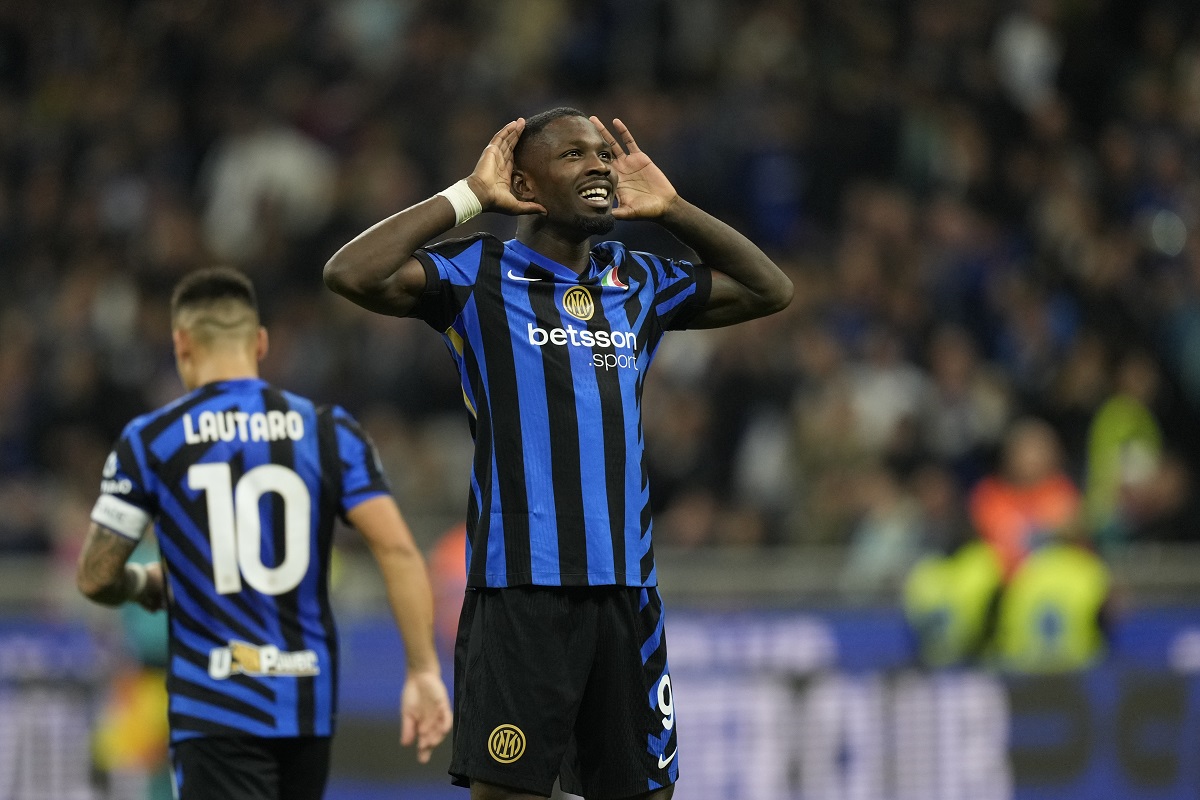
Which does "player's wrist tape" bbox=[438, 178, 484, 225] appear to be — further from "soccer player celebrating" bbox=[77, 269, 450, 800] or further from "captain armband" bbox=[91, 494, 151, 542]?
"captain armband" bbox=[91, 494, 151, 542]

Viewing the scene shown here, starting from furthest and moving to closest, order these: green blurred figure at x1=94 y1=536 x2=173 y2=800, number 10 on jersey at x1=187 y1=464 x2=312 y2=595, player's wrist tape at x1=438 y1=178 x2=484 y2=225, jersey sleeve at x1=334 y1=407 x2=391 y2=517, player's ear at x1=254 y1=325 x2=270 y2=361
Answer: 1. green blurred figure at x1=94 y1=536 x2=173 y2=800
2. player's ear at x1=254 y1=325 x2=270 y2=361
3. jersey sleeve at x1=334 y1=407 x2=391 y2=517
4. number 10 on jersey at x1=187 y1=464 x2=312 y2=595
5. player's wrist tape at x1=438 y1=178 x2=484 y2=225

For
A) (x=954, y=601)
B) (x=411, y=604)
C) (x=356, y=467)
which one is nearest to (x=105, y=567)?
(x=356, y=467)

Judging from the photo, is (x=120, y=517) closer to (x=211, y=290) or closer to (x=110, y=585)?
(x=110, y=585)

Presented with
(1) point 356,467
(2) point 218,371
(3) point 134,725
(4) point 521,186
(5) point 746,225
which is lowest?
(3) point 134,725

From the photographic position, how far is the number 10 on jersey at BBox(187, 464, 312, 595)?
5.61 m

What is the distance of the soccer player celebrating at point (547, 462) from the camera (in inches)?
178

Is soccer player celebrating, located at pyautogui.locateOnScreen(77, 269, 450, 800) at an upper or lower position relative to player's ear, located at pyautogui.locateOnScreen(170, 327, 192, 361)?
lower

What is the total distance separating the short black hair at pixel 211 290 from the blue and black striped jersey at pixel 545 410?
4.18 ft

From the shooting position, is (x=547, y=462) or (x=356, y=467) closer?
(x=547, y=462)

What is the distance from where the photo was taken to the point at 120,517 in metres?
5.59

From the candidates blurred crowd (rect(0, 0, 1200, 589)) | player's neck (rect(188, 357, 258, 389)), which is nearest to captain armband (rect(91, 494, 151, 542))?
player's neck (rect(188, 357, 258, 389))

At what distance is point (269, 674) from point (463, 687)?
1.17 metres

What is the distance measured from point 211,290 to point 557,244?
1.50 meters

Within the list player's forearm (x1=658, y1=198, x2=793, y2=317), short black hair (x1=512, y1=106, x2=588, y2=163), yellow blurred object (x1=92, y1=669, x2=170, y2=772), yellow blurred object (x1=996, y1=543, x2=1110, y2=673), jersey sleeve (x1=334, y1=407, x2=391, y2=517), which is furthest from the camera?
yellow blurred object (x1=996, y1=543, x2=1110, y2=673)
